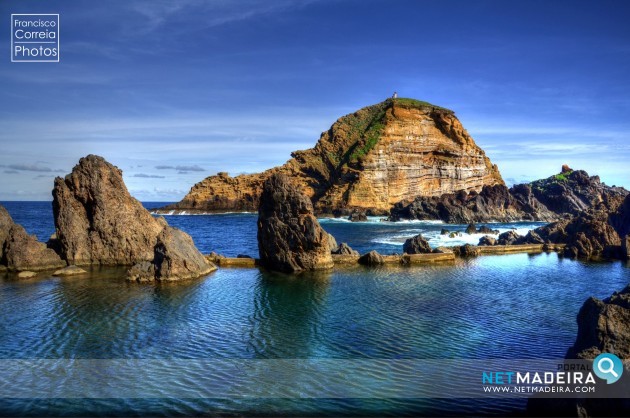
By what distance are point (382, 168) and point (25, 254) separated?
10986cm

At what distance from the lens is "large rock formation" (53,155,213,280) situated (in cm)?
3372

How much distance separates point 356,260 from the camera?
35.8 metres

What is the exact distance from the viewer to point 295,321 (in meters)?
19.3

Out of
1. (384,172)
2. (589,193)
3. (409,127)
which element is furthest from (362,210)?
(589,193)

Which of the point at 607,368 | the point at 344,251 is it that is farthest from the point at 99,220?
the point at 607,368

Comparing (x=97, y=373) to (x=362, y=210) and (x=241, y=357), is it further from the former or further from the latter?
(x=362, y=210)

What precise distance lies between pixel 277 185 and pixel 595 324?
2508cm

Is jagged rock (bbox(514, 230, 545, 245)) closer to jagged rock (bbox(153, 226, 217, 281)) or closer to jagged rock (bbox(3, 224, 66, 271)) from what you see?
jagged rock (bbox(153, 226, 217, 281))

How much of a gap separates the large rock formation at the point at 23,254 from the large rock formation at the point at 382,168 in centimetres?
9598

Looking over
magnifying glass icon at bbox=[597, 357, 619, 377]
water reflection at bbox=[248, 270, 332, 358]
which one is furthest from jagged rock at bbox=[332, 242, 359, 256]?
magnifying glass icon at bbox=[597, 357, 619, 377]

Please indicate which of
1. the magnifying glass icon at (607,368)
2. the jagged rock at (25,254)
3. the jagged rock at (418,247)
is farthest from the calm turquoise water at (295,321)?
the jagged rock at (418,247)

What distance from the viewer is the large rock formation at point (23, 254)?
31156 millimetres

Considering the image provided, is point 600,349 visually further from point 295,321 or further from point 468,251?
point 468,251

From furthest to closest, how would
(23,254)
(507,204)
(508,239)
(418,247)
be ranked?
(507,204), (508,239), (418,247), (23,254)
